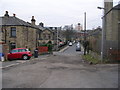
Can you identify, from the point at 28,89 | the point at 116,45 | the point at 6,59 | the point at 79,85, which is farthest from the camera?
the point at 6,59

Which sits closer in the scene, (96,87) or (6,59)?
(96,87)

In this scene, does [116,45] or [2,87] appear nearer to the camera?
[2,87]

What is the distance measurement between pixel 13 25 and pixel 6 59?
1003 centimetres

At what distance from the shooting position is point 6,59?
2428 centimetres

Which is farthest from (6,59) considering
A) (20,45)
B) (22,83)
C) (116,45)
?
(22,83)

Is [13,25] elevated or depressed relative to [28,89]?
elevated

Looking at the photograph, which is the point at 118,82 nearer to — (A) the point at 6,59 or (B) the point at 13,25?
(A) the point at 6,59

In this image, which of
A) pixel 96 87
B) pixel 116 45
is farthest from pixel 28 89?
pixel 116 45

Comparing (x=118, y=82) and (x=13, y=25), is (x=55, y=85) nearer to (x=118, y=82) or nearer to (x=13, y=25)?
(x=118, y=82)

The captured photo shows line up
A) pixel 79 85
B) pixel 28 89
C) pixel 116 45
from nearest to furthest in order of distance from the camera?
pixel 28 89 → pixel 79 85 → pixel 116 45

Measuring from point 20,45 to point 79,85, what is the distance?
2555 centimetres

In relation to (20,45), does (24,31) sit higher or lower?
higher

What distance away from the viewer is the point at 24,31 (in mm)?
33344

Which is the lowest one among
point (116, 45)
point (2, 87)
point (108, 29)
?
point (2, 87)
